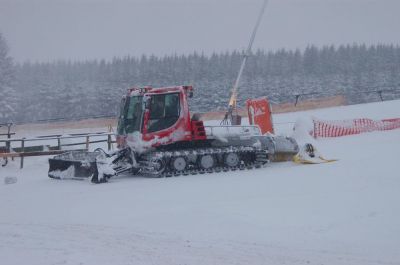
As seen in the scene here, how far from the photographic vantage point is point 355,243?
8188 mm

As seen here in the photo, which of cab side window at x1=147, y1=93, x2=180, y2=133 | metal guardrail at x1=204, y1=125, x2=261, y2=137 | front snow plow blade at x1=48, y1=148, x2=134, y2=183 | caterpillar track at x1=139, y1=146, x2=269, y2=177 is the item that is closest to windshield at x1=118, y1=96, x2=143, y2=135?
cab side window at x1=147, y1=93, x2=180, y2=133

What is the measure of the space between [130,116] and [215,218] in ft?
24.5

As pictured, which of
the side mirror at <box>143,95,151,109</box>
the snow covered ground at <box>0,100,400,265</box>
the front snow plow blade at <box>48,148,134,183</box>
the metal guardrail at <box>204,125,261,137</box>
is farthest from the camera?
the metal guardrail at <box>204,125,261,137</box>

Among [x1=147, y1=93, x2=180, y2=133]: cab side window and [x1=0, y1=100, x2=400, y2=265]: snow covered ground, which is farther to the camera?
[x1=147, y1=93, x2=180, y2=133]: cab side window

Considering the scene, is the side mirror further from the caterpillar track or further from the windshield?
the caterpillar track

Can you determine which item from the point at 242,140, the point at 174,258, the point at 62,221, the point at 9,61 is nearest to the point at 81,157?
the point at 242,140

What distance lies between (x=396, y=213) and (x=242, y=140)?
8528mm

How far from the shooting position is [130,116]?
1681cm

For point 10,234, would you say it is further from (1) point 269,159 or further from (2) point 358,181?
(1) point 269,159

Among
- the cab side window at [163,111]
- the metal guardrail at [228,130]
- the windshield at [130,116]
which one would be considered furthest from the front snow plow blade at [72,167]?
the metal guardrail at [228,130]

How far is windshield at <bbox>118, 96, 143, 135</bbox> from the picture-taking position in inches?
647

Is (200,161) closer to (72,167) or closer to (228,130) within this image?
(228,130)

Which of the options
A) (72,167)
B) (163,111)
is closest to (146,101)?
(163,111)

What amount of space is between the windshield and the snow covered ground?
1.66 m
